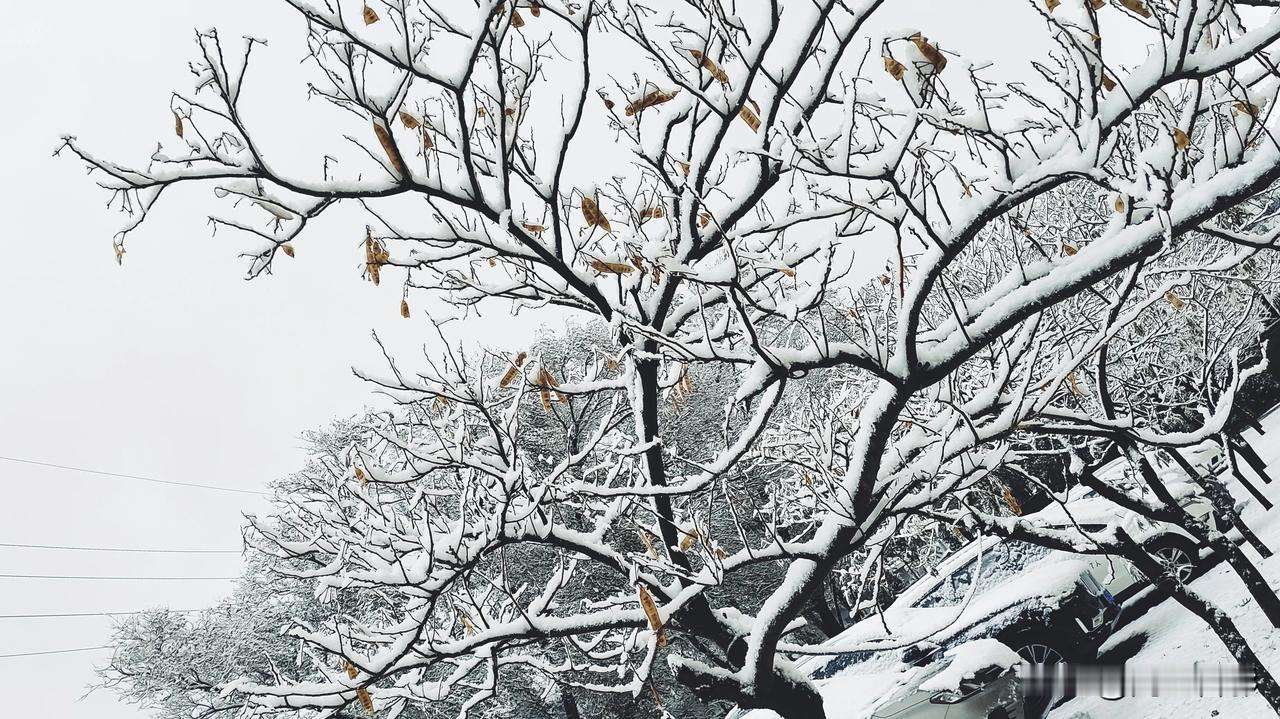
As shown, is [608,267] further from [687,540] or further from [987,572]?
[987,572]

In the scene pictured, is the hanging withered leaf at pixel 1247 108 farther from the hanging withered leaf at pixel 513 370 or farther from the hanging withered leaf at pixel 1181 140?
Result: the hanging withered leaf at pixel 513 370

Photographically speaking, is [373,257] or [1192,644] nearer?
[373,257]

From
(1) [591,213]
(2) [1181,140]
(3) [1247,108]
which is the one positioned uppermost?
(1) [591,213]

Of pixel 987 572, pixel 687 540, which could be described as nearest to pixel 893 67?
pixel 687 540

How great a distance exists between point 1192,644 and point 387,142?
8.58 m

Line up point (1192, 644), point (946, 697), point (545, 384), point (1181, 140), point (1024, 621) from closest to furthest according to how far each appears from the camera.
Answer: point (1181, 140), point (545, 384), point (946, 697), point (1192, 644), point (1024, 621)

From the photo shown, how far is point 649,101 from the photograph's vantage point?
389cm

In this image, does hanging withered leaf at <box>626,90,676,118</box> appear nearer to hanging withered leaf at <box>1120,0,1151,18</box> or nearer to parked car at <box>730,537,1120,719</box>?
hanging withered leaf at <box>1120,0,1151,18</box>

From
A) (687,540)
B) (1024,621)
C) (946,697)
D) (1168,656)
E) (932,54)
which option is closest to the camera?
(932,54)

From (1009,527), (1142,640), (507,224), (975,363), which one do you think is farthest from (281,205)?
(1142,640)

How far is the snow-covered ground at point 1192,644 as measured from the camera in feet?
21.4

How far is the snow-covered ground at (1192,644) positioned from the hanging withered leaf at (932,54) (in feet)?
17.4

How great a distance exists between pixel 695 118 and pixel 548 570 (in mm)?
15471

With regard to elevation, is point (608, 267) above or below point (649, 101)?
below
